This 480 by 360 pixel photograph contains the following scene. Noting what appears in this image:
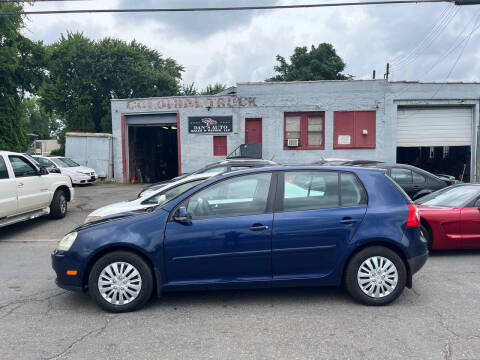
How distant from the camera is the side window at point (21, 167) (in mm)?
8359

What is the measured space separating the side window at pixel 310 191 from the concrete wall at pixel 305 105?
1530 cm

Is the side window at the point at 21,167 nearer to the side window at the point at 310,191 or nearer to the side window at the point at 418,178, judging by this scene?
the side window at the point at 310,191

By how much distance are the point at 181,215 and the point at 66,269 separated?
55.6 inches

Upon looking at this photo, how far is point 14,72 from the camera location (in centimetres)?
2061

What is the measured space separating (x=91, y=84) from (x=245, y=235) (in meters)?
34.7

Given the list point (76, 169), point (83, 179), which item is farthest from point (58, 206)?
point (76, 169)

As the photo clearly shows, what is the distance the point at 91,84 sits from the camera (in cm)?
3478

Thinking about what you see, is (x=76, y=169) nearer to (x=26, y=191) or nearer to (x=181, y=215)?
(x=26, y=191)

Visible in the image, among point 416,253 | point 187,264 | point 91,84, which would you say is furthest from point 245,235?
point 91,84

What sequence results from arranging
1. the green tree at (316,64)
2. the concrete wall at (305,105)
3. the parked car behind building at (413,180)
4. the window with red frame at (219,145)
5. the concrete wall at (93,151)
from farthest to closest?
the green tree at (316,64)
the concrete wall at (93,151)
the window with red frame at (219,145)
the concrete wall at (305,105)
the parked car behind building at (413,180)

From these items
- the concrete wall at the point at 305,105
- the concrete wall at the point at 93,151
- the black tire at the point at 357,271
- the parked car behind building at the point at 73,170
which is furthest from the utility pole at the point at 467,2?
the concrete wall at the point at 93,151

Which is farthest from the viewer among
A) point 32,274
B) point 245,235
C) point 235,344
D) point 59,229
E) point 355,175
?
point 59,229

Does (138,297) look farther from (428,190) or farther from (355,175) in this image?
(428,190)

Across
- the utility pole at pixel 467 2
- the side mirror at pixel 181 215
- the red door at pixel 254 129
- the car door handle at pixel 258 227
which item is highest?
the utility pole at pixel 467 2
